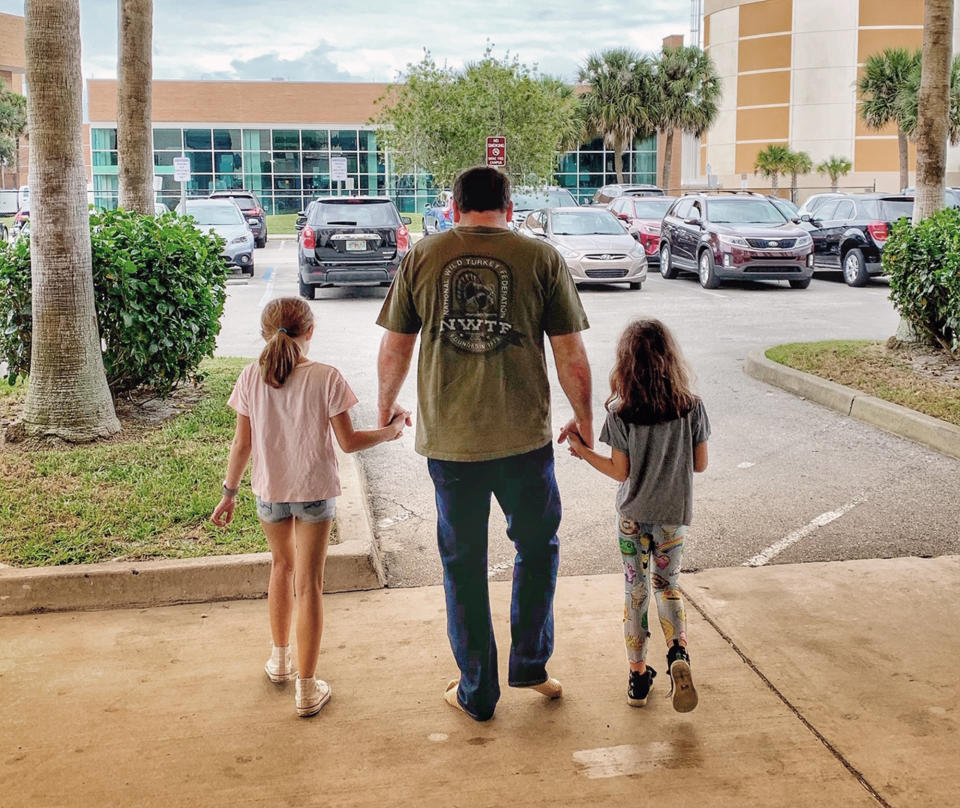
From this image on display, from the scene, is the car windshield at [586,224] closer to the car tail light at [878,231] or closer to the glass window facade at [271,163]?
the car tail light at [878,231]

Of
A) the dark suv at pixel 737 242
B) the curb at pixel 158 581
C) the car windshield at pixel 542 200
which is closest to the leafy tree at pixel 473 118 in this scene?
the car windshield at pixel 542 200

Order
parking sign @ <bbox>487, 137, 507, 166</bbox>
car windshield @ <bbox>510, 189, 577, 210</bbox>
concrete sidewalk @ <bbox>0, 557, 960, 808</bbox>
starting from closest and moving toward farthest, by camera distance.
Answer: concrete sidewalk @ <bbox>0, 557, 960, 808</bbox>
parking sign @ <bbox>487, 137, 507, 166</bbox>
car windshield @ <bbox>510, 189, 577, 210</bbox>

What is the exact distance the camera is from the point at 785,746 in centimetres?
382

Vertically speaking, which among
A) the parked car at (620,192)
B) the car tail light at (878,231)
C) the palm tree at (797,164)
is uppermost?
the palm tree at (797,164)

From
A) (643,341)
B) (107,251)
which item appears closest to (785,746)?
(643,341)

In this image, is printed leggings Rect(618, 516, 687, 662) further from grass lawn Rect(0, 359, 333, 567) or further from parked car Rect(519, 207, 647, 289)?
parked car Rect(519, 207, 647, 289)

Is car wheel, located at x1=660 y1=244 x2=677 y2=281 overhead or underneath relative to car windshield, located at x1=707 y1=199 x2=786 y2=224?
underneath

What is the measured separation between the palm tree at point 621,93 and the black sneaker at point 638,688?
1962 inches

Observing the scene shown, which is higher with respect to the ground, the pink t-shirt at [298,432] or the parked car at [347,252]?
the parked car at [347,252]

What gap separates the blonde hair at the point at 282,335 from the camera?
13.1 ft

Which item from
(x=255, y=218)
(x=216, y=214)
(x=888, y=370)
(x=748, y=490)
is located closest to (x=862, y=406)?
(x=888, y=370)

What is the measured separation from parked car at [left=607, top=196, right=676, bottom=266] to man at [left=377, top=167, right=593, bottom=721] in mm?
20860

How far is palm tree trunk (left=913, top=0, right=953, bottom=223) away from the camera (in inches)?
455

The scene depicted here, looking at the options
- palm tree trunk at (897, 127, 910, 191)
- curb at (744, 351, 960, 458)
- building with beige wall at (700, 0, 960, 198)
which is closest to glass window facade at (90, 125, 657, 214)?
building with beige wall at (700, 0, 960, 198)
